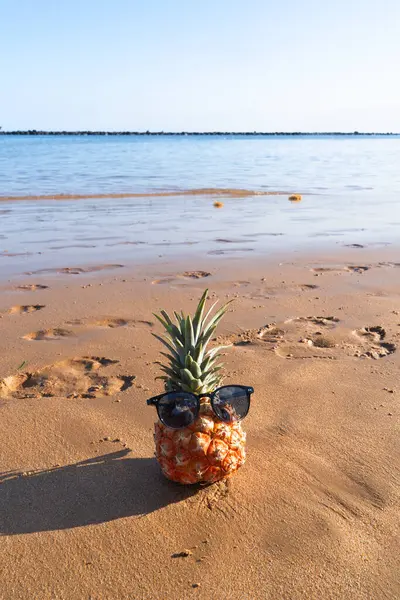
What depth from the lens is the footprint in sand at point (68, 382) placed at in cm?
500

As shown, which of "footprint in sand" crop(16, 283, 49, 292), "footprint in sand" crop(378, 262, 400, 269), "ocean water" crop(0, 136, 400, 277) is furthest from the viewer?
"ocean water" crop(0, 136, 400, 277)

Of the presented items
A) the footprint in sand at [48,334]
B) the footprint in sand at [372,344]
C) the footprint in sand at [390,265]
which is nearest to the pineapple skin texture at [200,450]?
the footprint in sand at [372,344]

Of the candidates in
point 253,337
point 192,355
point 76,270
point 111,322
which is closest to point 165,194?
point 76,270

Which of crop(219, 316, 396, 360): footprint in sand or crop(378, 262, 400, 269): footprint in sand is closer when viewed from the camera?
crop(219, 316, 396, 360): footprint in sand

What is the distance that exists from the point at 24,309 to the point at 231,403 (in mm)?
4457

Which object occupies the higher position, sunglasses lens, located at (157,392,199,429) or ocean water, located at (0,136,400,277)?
sunglasses lens, located at (157,392,199,429)

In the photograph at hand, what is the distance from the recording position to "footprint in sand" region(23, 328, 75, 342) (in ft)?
20.5

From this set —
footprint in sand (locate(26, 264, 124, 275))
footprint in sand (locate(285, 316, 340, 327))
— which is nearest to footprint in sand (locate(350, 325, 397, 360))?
footprint in sand (locate(285, 316, 340, 327))

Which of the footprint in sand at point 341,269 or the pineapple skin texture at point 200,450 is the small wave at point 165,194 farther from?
the pineapple skin texture at point 200,450

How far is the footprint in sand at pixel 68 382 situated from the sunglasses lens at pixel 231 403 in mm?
1675

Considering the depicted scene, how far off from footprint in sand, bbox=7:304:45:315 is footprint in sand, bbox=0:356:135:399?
5.87ft

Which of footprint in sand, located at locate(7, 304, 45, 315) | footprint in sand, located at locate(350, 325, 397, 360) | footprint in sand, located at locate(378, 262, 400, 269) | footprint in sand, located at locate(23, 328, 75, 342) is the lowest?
footprint in sand, located at locate(23, 328, 75, 342)

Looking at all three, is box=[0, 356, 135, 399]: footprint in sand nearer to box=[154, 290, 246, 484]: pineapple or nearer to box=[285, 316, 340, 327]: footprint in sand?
box=[154, 290, 246, 484]: pineapple

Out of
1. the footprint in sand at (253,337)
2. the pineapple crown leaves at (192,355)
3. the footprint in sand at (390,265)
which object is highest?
the pineapple crown leaves at (192,355)
